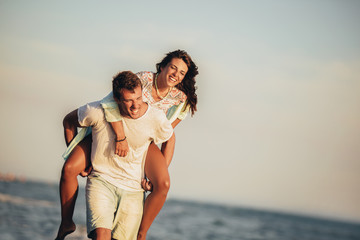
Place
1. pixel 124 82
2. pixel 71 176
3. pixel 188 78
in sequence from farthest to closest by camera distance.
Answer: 1. pixel 188 78
2. pixel 71 176
3. pixel 124 82

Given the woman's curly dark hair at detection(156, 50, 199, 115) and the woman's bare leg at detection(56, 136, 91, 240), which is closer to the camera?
the woman's bare leg at detection(56, 136, 91, 240)

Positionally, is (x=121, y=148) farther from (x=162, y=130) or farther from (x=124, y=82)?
(x=124, y=82)

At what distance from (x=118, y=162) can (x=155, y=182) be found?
1.36 ft

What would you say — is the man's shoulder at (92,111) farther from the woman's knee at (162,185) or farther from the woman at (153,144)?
the woman's knee at (162,185)

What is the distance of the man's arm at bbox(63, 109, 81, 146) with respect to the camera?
203 inches

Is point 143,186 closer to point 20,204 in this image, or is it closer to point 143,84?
point 143,84

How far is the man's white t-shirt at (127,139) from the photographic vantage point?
504cm

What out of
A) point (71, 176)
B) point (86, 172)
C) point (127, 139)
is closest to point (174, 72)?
point (127, 139)

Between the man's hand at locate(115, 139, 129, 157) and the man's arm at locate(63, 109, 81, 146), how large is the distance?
0.47 meters

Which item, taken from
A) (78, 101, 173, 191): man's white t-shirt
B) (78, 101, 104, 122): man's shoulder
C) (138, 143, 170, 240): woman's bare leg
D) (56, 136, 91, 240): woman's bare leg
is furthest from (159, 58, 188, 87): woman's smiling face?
(56, 136, 91, 240): woman's bare leg

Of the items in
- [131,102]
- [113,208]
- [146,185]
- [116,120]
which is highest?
[131,102]

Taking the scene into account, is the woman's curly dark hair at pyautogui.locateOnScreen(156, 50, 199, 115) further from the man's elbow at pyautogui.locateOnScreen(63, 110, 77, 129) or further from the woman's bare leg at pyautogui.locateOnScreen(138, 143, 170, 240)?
the man's elbow at pyautogui.locateOnScreen(63, 110, 77, 129)

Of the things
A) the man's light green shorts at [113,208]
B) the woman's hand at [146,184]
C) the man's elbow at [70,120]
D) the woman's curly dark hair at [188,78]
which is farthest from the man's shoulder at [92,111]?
the woman's curly dark hair at [188,78]

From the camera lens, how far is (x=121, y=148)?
503 centimetres
